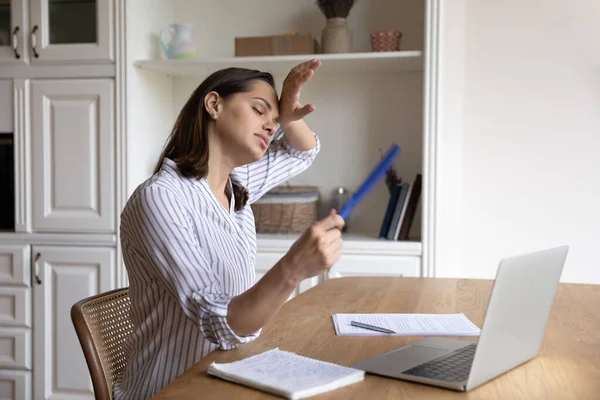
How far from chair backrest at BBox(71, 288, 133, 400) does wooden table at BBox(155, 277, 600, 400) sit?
0.34 m

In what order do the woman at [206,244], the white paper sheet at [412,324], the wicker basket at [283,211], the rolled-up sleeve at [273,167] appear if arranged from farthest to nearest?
the wicker basket at [283,211]
the rolled-up sleeve at [273,167]
the white paper sheet at [412,324]
the woman at [206,244]

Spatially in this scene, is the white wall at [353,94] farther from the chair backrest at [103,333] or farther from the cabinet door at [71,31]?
the chair backrest at [103,333]

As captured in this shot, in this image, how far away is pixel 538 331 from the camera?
4.03 feet

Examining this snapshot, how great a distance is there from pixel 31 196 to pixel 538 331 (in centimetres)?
232

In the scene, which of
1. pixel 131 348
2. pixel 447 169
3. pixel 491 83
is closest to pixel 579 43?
pixel 491 83

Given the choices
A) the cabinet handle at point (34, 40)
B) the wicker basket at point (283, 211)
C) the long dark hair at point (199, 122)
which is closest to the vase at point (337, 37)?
the wicker basket at point (283, 211)

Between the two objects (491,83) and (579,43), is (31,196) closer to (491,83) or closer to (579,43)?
(491,83)

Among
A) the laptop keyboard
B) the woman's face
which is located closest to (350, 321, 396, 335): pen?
the laptop keyboard

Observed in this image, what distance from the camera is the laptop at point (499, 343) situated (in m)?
1.03

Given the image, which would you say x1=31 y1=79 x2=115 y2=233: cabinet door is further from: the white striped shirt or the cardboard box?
the white striped shirt

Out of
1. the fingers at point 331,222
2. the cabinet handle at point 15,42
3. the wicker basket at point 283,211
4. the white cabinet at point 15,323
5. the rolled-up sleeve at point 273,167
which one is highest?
the cabinet handle at point 15,42

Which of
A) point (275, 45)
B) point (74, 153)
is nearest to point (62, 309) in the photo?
point (74, 153)

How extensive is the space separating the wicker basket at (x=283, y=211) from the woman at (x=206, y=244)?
126cm

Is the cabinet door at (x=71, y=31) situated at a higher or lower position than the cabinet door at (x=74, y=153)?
Result: higher
